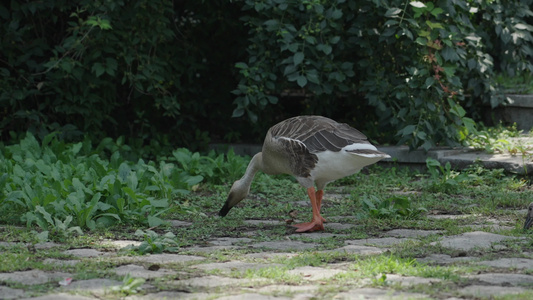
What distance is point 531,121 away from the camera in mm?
8883

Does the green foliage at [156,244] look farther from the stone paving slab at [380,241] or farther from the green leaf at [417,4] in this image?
the green leaf at [417,4]

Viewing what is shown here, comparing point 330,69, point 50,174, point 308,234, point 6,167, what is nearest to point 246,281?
point 308,234

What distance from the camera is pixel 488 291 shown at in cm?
338

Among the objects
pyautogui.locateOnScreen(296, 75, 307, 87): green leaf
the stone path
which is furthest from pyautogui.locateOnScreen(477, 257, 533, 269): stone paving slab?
pyautogui.locateOnScreen(296, 75, 307, 87): green leaf

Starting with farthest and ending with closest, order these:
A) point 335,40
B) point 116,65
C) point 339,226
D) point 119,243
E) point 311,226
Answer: point 116,65, point 335,40, point 339,226, point 311,226, point 119,243

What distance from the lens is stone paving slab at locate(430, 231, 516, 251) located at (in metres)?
4.47

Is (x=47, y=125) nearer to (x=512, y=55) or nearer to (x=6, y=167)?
(x=6, y=167)

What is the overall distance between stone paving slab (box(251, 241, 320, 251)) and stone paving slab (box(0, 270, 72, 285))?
1.37 m

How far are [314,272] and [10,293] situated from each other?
59.5 inches

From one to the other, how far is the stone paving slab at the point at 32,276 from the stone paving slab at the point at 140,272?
0.28 m

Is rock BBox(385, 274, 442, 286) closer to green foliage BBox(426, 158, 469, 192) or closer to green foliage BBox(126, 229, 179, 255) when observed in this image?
green foliage BBox(126, 229, 179, 255)

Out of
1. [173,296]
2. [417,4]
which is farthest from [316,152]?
[417,4]

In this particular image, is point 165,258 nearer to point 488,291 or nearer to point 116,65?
point 488,291

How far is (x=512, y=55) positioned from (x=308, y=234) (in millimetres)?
5317
